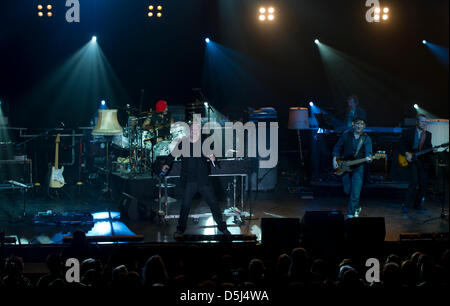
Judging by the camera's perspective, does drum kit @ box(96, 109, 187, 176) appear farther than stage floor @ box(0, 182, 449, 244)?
Yes

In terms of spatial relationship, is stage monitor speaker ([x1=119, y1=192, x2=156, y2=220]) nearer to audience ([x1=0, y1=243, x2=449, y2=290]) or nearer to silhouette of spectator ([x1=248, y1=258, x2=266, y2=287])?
audience ([x1=0, y1=243, x2=449, y2=290])

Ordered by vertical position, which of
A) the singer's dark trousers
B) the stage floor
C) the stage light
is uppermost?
the stage light

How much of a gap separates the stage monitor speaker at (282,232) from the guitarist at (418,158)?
360 centimetres

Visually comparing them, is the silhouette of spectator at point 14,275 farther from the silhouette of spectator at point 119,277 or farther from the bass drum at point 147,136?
the bass drum at point 147,136

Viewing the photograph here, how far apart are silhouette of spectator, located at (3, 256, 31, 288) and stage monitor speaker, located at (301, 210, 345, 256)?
136 inches

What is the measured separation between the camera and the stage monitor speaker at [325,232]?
5.96 m

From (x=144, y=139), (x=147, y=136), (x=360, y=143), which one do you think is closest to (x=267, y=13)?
(x=147, y=136)

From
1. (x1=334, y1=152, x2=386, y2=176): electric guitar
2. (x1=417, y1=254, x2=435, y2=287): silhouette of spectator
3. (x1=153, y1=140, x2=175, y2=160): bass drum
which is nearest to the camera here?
(x1=417, y1=254, x2=435, y2=287): silhouette of spectator

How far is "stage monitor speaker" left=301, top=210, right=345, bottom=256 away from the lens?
596 centimetres

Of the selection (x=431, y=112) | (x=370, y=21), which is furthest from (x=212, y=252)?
(x=431, y=112)

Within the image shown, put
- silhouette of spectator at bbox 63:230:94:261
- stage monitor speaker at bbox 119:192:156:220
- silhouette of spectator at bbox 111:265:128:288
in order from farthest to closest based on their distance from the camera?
stage monitor speaker at bbox 119:192:156:220 → silhouette of spectator at bbox 63:230:94:261 → silhouette of spectator at bbox 111:265:128:288

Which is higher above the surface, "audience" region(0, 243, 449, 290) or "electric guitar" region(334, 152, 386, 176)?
"electric guitar" region(334, 152, 386, 176)

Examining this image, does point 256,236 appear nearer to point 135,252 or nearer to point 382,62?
point 135,252

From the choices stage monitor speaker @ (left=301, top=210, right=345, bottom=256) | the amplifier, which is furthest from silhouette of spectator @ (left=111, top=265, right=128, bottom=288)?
the amplifier
